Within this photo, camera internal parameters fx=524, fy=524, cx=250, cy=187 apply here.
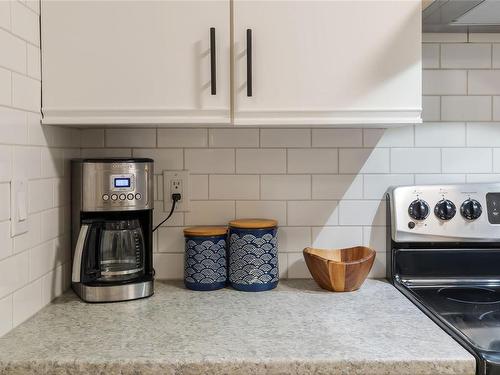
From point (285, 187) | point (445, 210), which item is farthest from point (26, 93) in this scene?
point (445, 210)

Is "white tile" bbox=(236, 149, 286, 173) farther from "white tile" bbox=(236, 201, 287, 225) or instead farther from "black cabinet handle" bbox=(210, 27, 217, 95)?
"black cabinet handle" bbox=(210, 27, 217, 95)

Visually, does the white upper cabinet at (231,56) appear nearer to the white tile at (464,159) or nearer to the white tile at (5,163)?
the white tile at (5,163)

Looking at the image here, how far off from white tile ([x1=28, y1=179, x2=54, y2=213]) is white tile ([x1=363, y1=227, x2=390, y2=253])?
95 centimetres

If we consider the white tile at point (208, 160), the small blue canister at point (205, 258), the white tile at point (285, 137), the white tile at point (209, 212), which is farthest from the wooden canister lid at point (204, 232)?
the white tile at point (285, 137)

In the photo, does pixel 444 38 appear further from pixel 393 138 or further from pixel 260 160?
pixel 260 160

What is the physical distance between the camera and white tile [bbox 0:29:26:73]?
1155mm

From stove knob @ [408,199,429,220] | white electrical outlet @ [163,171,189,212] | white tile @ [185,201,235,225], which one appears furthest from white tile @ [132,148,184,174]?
stove knob @ [408,199,429,220]

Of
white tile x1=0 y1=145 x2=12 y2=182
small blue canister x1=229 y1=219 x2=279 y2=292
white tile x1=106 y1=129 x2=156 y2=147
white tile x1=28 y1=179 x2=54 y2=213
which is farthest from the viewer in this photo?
white tile x1=106 y1=129 x2=156 y2=147

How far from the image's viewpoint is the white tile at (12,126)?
44.9 inches

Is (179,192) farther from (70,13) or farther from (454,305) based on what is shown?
(454,305)

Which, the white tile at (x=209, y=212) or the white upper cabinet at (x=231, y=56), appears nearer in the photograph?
the white upper cabinet at (x=231, y=56)

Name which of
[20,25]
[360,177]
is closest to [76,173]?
[20,25]

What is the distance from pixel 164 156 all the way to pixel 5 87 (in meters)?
0.57

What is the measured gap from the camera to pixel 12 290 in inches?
46.9
